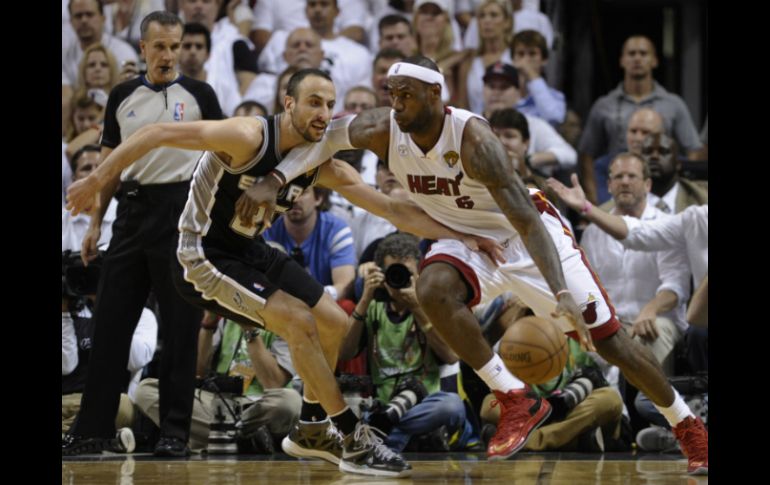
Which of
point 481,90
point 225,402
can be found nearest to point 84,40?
point 481,90

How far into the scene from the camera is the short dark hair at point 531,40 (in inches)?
349

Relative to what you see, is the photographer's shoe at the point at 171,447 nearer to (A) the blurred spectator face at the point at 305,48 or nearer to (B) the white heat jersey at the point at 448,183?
(B) the white heat jersey at the point at 448,183

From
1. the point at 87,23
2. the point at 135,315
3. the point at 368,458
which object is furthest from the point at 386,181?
the point at 87,23

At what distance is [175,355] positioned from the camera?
6.03m

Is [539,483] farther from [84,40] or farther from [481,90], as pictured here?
[84,40]

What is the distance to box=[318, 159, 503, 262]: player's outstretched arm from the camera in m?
5.36

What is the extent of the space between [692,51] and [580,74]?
241 centimetres

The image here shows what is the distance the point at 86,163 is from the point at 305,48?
2137mm

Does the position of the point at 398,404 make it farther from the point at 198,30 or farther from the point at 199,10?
the point at 199,10

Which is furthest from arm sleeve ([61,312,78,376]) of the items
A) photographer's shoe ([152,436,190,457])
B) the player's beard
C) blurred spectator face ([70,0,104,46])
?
blurred spectator face ([70,0,104,46])

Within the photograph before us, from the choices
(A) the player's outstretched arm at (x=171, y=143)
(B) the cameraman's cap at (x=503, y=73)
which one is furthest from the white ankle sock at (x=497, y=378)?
(B) the cameraman's cap at (x=503, y=73)

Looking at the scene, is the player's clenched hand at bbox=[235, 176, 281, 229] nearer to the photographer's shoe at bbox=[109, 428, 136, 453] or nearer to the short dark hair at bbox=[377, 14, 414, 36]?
the photographer's shoe at bbox=[109, 428, 136, 453]

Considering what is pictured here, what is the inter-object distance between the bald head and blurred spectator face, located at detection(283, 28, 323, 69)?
8.44 feet
